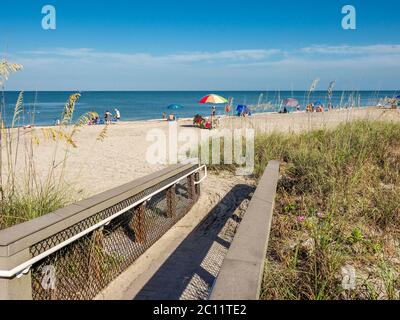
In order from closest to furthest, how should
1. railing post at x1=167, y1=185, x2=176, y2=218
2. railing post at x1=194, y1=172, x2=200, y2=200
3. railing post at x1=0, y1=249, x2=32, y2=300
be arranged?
railing post at x1=0, y1=249, x2=32, y2=300, railing post at x1=167, y1=185, x2=176, y2=218, railing post at x1=194, y1=172, x2=200, y2=200

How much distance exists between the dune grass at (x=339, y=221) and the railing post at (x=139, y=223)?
127 cm

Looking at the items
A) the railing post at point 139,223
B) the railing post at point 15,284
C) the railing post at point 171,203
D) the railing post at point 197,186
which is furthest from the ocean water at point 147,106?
the railing post at point 197,186

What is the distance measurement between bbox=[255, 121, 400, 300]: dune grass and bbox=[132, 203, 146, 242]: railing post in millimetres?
1266

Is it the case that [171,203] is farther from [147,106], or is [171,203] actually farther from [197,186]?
[147,106]

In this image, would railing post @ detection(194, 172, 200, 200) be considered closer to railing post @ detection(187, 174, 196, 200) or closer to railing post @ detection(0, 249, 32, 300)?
railing post @ detection(187, 174, 196, 200)

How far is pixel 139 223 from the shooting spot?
366cm

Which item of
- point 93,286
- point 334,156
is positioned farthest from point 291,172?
point 93,286

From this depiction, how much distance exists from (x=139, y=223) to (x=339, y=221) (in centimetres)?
191

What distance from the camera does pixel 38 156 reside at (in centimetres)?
902

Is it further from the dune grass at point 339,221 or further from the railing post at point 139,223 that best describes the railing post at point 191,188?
the railing post at point 139,223

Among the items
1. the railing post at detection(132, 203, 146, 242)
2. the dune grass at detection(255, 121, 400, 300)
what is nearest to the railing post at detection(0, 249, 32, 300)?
the dune grass at detection(255, 121, 400, 300)

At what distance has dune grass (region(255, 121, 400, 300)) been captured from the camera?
7.99 feet

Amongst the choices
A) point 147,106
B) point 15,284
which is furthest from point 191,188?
point 147,106
